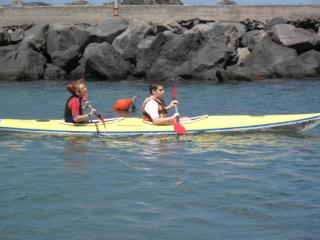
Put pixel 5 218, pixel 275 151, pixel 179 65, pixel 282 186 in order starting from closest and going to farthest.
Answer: pixel 5 218 < pixel 282 186 < pixel 275 151 < pixel 179 65

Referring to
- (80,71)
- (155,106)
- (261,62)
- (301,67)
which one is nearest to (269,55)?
(261,62)

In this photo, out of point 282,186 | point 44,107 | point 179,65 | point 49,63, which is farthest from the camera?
point 49,63

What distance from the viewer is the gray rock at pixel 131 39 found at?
25359 millimetres

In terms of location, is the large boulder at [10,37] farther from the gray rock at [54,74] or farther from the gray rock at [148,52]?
the gray rock at [148,52]

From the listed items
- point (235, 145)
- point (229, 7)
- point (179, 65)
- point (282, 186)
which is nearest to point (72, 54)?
point (179, 65)

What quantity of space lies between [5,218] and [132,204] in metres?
1.42

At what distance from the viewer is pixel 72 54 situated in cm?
2586

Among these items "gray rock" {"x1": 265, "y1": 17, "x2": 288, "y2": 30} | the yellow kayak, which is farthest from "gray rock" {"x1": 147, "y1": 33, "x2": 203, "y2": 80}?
the yellow kayak

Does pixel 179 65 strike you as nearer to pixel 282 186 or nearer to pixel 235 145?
pixel 235 145

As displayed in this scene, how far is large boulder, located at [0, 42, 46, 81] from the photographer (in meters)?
25.1

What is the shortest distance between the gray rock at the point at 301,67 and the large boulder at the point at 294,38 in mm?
388

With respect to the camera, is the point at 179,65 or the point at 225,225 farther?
the point at 179,65

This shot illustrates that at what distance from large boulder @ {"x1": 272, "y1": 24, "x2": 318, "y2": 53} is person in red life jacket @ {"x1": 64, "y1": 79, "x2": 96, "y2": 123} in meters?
13.7

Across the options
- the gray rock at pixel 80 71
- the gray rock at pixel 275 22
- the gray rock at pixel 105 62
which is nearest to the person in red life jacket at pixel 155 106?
the gray rock at pixel 105 62
